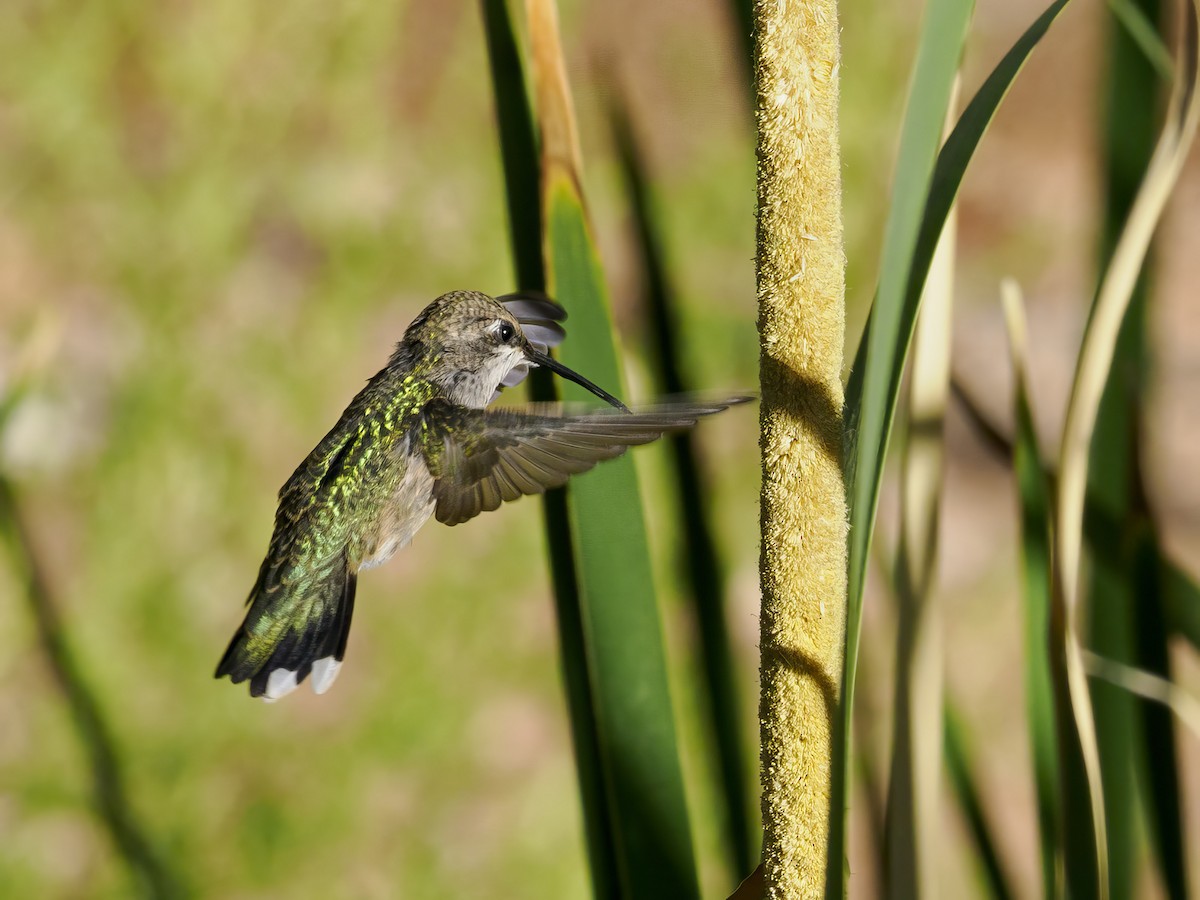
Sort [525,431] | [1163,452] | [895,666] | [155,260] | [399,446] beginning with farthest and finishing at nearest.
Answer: [155,260] < [1163,452] < [399,446] < [525,431] < [895,666]

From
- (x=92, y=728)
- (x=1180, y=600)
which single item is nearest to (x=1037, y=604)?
(x=1180, y=600)

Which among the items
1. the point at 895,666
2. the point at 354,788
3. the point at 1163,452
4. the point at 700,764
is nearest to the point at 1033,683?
the point at 895,666

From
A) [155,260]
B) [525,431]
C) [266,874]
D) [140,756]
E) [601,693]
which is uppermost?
[155,260]

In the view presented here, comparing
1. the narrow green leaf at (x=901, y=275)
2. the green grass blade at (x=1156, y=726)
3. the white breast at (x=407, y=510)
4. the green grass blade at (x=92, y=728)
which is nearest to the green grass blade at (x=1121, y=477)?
the green grass blade at (x=1156, y=726)

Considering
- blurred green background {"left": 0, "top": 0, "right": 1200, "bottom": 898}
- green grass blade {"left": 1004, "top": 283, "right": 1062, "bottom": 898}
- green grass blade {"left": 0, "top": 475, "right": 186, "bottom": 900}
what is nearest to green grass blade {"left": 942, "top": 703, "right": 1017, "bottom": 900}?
green grass blade {"left": 1004, "top": 283, "right": 1062, "bottom": 898}

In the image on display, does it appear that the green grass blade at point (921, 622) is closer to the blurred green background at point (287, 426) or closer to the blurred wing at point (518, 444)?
the blurred wing at point (518, 444)

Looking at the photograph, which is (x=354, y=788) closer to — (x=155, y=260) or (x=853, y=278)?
(x=155, y=260)
